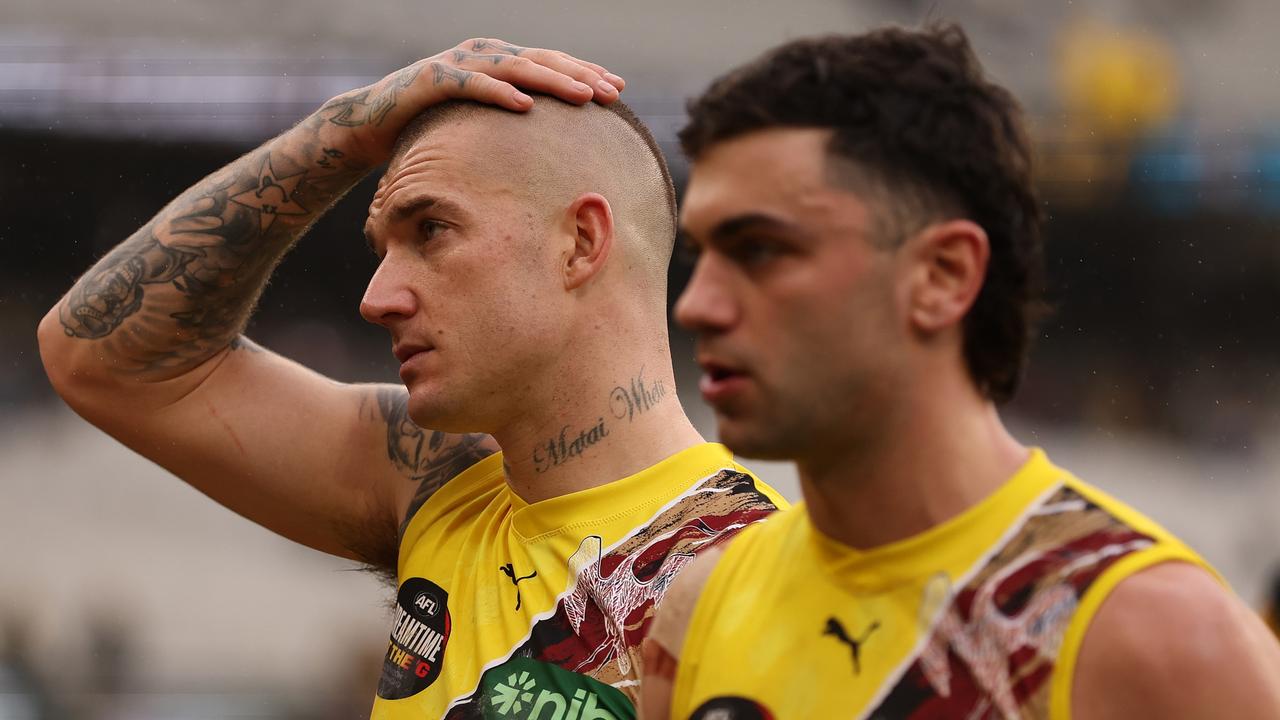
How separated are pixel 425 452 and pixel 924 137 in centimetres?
194

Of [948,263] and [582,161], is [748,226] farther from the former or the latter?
[582,161]

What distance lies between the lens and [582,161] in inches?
135

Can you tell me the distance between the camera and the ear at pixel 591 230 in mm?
3367

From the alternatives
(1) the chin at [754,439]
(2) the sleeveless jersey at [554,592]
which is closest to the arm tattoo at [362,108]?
(2) the sleeveless jersey at [554,592]

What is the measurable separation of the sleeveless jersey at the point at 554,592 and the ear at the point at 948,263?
1094 millimetres

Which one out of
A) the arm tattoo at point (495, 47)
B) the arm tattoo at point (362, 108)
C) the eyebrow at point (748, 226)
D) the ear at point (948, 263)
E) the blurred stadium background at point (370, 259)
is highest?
the arm tattoo at point (495, 47)

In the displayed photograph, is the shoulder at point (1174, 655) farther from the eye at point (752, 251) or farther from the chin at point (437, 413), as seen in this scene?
the chin at point (437, 413)

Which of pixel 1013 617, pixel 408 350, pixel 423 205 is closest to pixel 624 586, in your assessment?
pixel 408 350

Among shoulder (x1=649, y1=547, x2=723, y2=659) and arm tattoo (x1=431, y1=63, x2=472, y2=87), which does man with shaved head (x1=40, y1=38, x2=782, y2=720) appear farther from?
shoulder (x1=649, y1=547, x2=723, y2=659)

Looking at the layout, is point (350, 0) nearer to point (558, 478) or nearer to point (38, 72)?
point (38, 72)

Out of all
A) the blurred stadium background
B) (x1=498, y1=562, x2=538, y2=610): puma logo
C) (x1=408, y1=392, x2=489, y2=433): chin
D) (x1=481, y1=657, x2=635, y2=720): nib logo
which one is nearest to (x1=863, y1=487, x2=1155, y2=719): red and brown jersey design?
(x1=481, y1=657, x2=635, y2=720): nib logo

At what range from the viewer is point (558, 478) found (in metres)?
3.30

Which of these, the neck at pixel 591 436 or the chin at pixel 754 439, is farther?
the neck at pixel 591 436

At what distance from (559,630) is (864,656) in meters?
1.12
